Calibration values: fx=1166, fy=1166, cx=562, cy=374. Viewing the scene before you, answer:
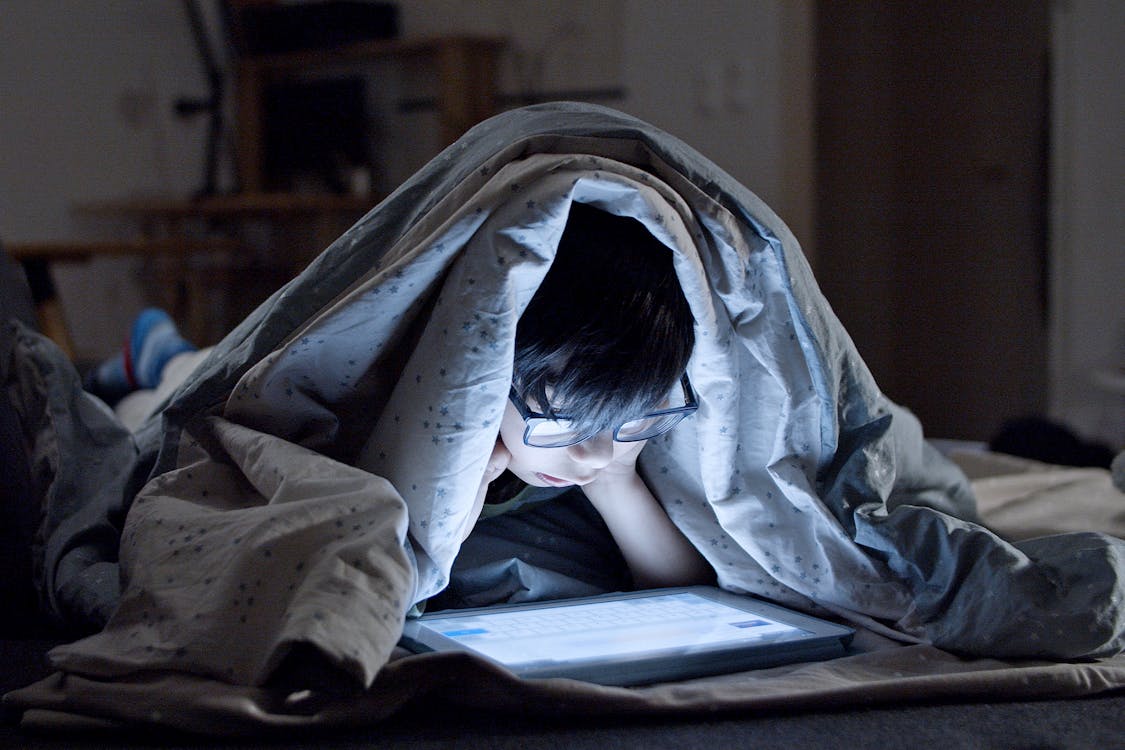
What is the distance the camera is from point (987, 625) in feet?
2.56

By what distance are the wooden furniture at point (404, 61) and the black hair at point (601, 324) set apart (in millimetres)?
2908

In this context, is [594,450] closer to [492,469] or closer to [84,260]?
[492,469]

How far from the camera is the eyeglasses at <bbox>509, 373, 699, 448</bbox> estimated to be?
0.79 metres

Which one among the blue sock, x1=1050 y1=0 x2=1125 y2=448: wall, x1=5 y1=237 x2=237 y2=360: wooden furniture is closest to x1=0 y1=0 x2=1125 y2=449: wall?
x1=1050 y1=0 x2=1125 y2=448: wall

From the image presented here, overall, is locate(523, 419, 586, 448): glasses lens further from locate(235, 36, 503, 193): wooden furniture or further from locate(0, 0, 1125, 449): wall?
locate(235, 36, 503, 193): wooden furniture

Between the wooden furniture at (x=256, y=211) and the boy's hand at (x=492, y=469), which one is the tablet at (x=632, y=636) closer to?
the boy's hand at (x=492, y=469)

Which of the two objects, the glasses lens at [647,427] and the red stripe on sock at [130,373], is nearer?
the glasses lens at [647,427]

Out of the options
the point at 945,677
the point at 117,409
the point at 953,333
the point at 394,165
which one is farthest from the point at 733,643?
the point at 394,165

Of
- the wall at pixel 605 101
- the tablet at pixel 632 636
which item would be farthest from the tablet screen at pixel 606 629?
the wall at pixel 605 101

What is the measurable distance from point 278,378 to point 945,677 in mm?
470

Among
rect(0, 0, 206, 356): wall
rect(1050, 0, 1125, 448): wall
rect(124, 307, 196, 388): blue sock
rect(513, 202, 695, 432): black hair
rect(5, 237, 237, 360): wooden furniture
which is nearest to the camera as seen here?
rect(513, 202, 695, 432): black hair

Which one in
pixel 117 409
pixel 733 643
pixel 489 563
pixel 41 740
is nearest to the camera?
pixel 41 740

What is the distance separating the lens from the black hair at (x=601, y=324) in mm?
755

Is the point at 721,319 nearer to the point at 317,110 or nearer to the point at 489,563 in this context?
the point at 489,563
